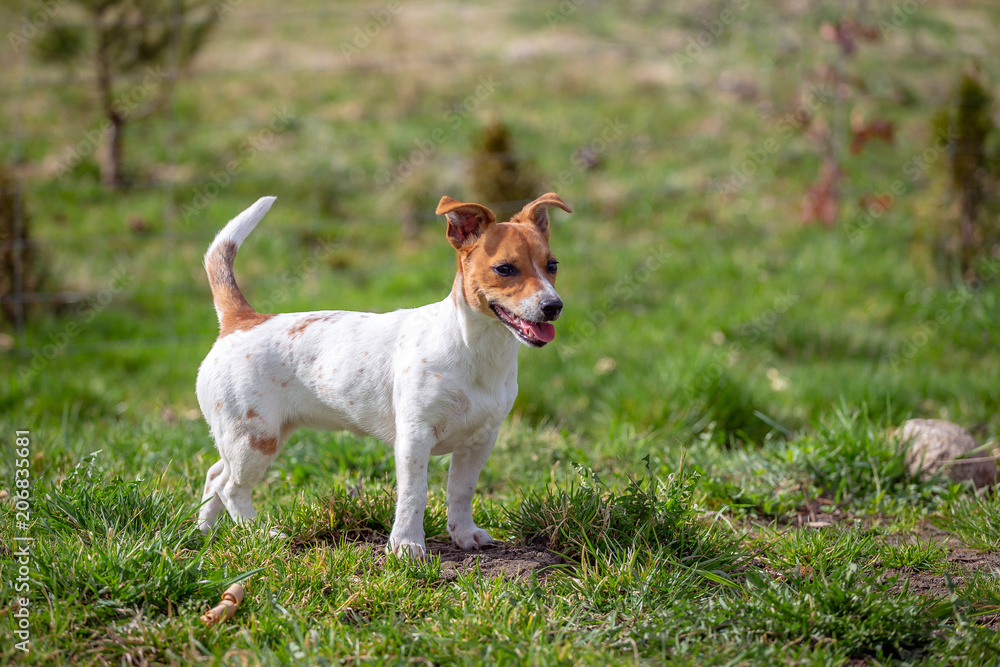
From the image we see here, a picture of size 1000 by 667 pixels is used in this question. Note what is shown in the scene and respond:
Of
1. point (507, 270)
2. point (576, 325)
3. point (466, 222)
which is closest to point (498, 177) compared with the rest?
point (576, 325)

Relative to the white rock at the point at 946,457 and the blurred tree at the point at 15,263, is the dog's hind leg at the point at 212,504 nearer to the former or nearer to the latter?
the white rock at the point at 946,457

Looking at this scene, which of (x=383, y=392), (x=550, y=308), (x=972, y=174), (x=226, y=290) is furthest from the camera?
(x=972, y=174)

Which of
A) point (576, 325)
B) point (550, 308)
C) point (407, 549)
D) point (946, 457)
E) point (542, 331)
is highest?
point (550, 308)

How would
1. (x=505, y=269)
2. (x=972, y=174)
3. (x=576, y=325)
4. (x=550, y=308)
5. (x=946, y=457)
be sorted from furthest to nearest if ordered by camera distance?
(x=972, y=174), (x=576, y=325), (x=946, y=457), (x=505, y=269), (x=550, y=308)

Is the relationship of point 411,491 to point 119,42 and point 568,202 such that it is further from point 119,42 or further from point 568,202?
point 119,42

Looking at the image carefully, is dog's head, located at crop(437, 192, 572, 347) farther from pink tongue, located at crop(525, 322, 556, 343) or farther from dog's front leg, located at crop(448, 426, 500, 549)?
dog's front leg, located at crop(448, 426, 500, 549)

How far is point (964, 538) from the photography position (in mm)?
3943

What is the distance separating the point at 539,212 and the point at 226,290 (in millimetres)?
1490

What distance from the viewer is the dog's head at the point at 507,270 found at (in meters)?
3.13

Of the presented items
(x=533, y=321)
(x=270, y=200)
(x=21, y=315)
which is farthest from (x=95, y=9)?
(x=533, y=321)

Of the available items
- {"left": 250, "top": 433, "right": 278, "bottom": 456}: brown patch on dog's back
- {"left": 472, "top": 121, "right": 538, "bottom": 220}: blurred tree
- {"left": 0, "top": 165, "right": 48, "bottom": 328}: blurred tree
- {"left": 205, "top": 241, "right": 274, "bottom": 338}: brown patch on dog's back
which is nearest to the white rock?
{"left": 250, "top": 433, "right": 278, "bottom": 456}: brown patch on dog's back

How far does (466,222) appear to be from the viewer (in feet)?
11.2

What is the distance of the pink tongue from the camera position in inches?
124

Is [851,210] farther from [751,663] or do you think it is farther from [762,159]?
[751,663]
